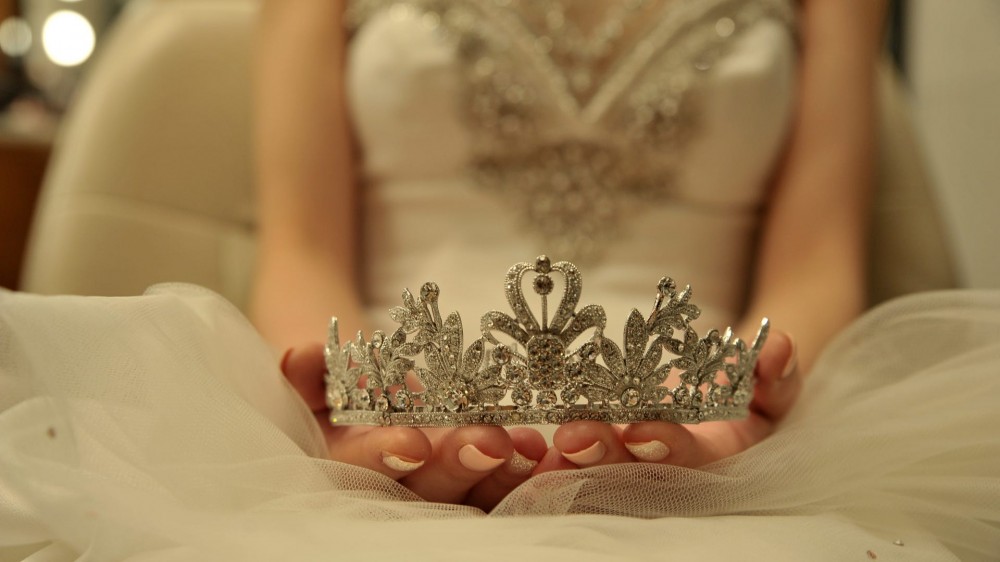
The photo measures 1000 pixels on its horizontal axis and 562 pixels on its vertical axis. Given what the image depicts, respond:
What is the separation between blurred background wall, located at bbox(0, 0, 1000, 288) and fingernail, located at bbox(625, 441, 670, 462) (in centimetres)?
131

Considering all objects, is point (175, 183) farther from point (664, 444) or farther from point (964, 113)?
point (964, 113)

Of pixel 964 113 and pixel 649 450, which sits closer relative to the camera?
pixel 649 450

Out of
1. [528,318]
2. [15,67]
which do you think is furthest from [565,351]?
[15,67]

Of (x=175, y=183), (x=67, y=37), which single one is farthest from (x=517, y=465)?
(x=67, y=37)

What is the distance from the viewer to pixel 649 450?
0.62 metres

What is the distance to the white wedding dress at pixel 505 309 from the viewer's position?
556 millimetres

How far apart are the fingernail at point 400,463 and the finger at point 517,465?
0.06m

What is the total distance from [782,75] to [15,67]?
2.34 m

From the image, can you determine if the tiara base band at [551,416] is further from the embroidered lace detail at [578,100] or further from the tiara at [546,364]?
the embroidered lace detail at [578,100]

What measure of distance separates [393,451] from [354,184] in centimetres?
71

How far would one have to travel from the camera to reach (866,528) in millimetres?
634

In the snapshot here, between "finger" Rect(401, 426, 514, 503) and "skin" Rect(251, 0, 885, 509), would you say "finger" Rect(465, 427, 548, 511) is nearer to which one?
"finger" Rect(401, 426, 514, 503)

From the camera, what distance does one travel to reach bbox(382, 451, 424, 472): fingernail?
2.05ft

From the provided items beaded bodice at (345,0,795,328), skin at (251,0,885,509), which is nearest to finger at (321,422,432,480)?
skin at (251,0,885,509)
